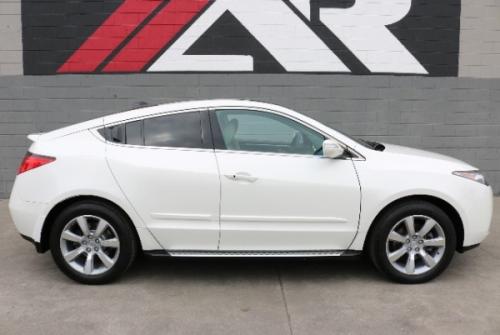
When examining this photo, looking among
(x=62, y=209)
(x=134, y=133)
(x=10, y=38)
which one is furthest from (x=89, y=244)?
(x=10, y=38)

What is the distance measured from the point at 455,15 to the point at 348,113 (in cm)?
206

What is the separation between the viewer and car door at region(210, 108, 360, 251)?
14.5 ft

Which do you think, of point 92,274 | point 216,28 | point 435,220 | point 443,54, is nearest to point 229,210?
point 92,274

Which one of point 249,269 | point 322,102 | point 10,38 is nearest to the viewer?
point 249,269

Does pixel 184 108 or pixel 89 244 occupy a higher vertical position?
pixel 184 108

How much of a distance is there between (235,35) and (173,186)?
3895 millimetres

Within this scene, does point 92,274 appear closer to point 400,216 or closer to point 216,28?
point 400,216

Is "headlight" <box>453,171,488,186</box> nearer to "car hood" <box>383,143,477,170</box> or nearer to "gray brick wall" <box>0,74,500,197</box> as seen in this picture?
"car hood" <box>383,143,477,170</box>

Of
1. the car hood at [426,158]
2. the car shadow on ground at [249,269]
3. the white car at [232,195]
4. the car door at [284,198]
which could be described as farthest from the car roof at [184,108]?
the car shadow on ground at [249,269]

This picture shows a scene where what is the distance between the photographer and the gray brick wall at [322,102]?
7.82 metres

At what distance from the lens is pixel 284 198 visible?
4.45 m

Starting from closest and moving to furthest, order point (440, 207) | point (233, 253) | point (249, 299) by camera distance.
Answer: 1. point (249, 299)
2. point (233, 253)
3. point (440, 207)

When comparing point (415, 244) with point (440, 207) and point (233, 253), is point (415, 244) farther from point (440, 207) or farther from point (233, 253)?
point (233, 253)

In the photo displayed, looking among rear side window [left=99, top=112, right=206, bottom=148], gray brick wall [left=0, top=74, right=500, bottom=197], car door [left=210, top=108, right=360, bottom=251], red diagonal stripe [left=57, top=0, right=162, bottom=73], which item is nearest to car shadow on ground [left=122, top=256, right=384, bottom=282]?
car door [left=210, top=108, right=360, bottom=251]
